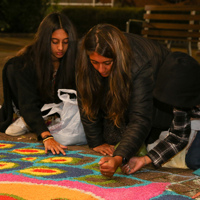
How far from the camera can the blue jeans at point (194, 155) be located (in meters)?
2.36

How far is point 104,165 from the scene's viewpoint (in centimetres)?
203

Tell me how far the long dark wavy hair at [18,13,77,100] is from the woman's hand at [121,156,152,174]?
3.25ft

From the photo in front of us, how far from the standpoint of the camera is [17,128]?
305 centimetres

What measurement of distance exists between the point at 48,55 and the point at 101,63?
2.63 feet

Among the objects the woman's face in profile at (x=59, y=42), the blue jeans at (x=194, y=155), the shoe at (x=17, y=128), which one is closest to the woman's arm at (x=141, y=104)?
the blue jeans at (x=194, y=155)

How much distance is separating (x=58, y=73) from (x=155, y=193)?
54.2 inches

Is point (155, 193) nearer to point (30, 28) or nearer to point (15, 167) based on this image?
point (15, 167)

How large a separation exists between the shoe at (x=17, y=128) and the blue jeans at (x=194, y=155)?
4.23 ft

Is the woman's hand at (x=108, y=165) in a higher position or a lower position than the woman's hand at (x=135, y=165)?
higher

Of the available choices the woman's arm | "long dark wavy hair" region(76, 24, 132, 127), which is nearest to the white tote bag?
"long dark wavy hair" region(76, 24, 132, 127)

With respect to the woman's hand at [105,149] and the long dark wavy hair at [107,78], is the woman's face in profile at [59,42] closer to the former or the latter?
the long dark wavy hair at [107,78]

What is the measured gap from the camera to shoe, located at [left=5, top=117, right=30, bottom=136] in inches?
120

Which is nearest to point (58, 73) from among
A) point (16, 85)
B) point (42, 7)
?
point (16, 85)

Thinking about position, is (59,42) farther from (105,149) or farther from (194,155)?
(194,155)
